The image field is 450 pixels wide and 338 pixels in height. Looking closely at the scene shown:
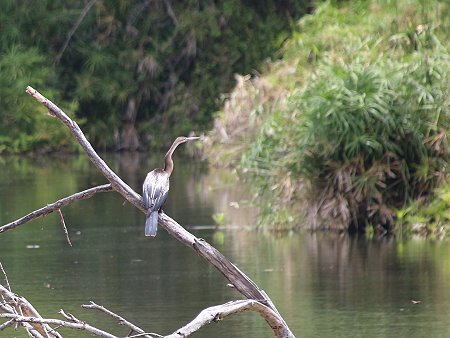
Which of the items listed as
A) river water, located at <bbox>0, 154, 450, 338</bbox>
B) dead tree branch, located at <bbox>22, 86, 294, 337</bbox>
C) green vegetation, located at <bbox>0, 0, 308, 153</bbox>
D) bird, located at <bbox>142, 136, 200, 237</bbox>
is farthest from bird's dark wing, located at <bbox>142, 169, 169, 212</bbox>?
green vegetation, located at <bbox>0, 0, 308, 153</bbox>

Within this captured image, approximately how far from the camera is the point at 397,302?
10.6 meters

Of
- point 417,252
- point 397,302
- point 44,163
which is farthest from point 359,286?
point 44,163

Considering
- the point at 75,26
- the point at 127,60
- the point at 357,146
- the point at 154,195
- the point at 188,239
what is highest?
the point at 75,26

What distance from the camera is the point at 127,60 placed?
3384 cm

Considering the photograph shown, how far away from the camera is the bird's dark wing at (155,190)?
23.2 feet

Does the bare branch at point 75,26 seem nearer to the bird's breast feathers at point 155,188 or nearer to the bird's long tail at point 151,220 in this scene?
the bird's breast feathers at point 155,188

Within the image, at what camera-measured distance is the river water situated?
9.86 m

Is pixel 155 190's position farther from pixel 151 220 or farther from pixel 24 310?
pixel 24 310

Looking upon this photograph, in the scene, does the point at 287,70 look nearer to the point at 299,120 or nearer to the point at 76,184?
the point at 76,184

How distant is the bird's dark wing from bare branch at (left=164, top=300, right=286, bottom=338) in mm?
790

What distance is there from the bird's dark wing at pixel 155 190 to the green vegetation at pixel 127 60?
2431cm

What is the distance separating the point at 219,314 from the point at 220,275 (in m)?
6.33

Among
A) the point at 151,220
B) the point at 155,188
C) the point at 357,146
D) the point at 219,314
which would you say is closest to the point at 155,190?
the point at 155,188

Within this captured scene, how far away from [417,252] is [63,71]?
877 inches
